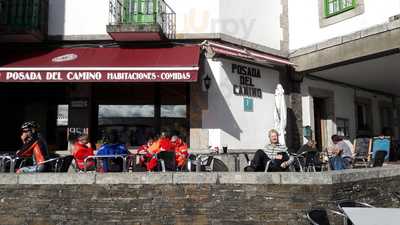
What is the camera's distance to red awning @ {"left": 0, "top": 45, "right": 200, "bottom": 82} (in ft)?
32.3

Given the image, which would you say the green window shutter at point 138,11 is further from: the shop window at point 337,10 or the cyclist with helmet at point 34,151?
the cyclist with helmet at point 34,151

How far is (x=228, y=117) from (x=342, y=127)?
583 cm

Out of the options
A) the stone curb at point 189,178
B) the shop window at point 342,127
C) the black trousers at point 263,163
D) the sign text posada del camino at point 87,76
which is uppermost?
the sign text posada del camino at point 87,76

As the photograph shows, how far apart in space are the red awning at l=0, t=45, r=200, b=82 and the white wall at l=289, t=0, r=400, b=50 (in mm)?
3877

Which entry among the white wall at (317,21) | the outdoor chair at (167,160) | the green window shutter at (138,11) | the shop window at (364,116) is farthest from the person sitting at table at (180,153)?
the shop window at (364,116)

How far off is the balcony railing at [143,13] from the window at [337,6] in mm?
4632

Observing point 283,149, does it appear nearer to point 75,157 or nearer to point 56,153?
point 75,157

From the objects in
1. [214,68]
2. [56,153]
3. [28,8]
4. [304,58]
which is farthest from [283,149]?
[28,8]

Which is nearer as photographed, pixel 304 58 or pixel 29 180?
pixel 29 180

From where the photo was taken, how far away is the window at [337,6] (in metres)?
11.9

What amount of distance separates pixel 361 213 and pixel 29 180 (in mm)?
4937

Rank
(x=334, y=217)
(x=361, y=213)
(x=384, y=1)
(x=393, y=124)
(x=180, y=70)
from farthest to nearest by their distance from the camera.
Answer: (x=393, y=124) < (x=384, y=1) < (x=180, y=70) < (x=334, y=217) < (x=361, y=213)

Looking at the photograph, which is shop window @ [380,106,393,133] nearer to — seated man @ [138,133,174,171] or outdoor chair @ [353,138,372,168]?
outdoor chair @ [353,138,372,168]

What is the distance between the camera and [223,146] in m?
11.1
